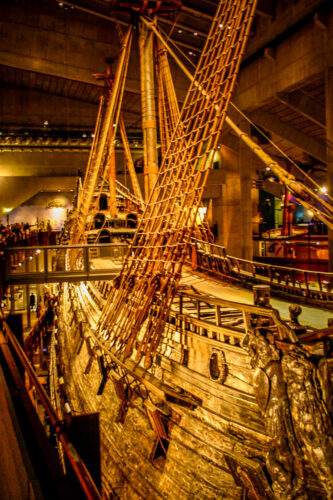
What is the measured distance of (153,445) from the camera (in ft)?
15.0

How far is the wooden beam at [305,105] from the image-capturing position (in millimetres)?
12157

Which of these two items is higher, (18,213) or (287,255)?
(18,213)

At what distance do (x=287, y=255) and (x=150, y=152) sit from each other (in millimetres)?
8637

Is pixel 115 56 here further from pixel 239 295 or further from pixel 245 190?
pixel 239 295

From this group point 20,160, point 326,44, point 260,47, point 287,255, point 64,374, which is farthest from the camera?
point 20,160

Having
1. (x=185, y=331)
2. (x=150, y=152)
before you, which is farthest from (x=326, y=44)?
(x=185, y=331)

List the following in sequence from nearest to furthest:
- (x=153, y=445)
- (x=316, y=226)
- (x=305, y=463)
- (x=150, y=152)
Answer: (x=305, y=463) < (x=153, y=445) < (x=150, y=152) < (x=316, y=226)

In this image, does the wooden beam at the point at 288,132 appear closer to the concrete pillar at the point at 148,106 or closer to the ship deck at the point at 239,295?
the concrete pillar at the point at 148,106

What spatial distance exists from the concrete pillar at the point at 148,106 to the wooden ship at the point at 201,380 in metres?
1.78

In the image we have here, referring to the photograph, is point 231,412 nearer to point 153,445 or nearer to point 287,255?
point 153,445

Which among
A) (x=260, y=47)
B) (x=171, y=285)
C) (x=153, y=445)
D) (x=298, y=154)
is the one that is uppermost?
(x=260, y=47)

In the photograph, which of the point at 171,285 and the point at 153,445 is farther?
the point at 171,285

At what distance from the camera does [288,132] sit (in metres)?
15.0

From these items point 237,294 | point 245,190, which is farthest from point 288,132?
point 237,294
